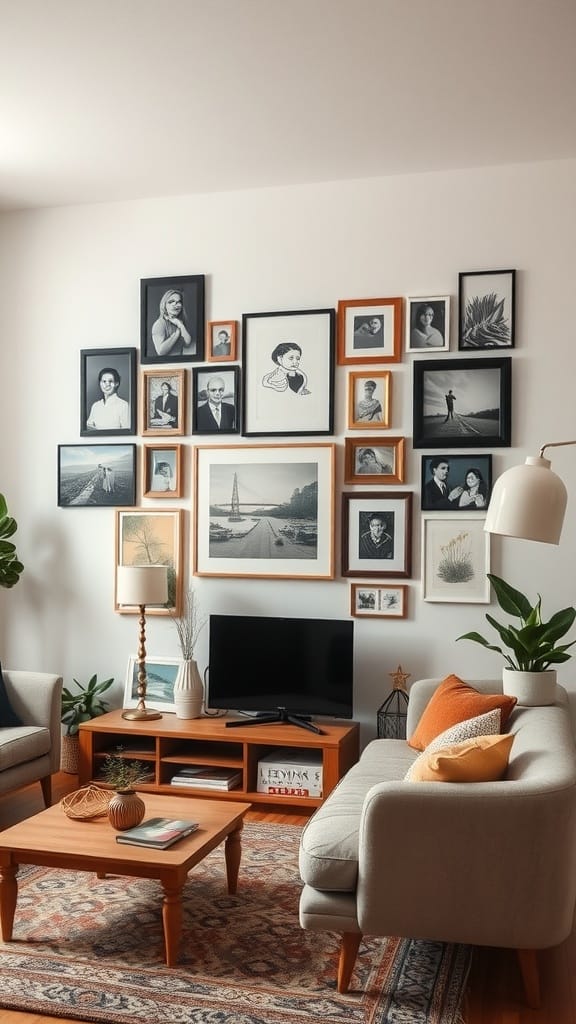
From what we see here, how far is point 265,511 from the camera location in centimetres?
506

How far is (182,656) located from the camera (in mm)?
5188

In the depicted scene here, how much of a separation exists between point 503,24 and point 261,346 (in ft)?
6.87

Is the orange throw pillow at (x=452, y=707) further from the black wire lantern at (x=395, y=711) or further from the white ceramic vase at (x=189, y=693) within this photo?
the white ceramic vase at (x=189, y=693)

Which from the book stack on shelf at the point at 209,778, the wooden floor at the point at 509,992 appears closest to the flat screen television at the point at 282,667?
the book stack on shelf at the point at 209,778

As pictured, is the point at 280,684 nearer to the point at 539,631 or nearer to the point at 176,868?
the point at 539,631

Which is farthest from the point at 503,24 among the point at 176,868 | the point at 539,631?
the point at 176,868

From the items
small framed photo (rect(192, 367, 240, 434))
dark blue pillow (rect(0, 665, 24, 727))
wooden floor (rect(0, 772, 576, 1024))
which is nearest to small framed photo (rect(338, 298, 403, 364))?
small framed photo (rect(192, 367, 240, 434))

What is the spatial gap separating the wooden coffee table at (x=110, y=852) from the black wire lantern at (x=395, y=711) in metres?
1.35

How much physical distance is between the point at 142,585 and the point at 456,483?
165 centimetres

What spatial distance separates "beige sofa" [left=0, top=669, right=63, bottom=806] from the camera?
4.38 meters

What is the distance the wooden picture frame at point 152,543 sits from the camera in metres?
5.19

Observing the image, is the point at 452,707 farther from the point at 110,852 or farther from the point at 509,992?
the point at 110,852

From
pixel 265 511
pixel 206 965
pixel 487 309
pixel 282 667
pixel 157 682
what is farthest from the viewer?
pixel 157 682

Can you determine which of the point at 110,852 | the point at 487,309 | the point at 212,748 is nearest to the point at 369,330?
the point at 487,309
